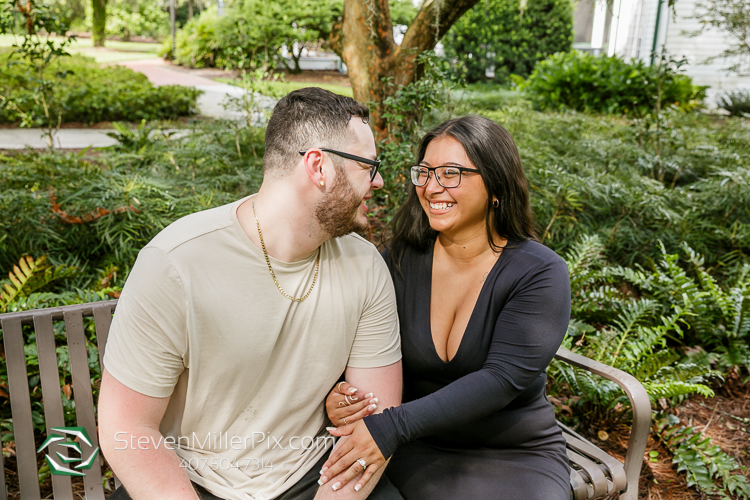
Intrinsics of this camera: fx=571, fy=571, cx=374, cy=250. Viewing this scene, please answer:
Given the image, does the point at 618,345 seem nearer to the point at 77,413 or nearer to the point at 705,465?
the point at 705,465

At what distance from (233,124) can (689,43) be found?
A: 17.9 meters

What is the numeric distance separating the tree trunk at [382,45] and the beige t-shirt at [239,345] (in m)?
2.99

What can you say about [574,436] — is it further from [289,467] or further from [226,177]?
[226,177]

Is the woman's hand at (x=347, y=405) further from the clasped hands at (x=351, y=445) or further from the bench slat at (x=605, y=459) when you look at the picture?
the bench slat at (x=605, y=459)

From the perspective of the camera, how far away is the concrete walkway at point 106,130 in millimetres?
8773

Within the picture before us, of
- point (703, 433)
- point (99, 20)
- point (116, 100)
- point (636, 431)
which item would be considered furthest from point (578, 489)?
point (99, 20)

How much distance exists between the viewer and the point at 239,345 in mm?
1812

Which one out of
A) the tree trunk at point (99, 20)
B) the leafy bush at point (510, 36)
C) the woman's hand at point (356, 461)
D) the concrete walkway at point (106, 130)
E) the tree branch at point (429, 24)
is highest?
the tree trunk at point (99, 20)

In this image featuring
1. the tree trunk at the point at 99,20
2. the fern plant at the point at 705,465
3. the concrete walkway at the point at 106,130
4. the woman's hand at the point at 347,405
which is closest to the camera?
the woman's hand at the point at 347,405

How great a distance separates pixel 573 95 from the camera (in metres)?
12.1

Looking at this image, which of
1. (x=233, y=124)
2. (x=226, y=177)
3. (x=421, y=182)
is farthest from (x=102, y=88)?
(x=421, y=182)

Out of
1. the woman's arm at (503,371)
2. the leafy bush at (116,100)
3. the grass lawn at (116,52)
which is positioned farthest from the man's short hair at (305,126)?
the grass lawn at (116,52)

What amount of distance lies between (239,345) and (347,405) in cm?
44

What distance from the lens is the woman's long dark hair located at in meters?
2.14
